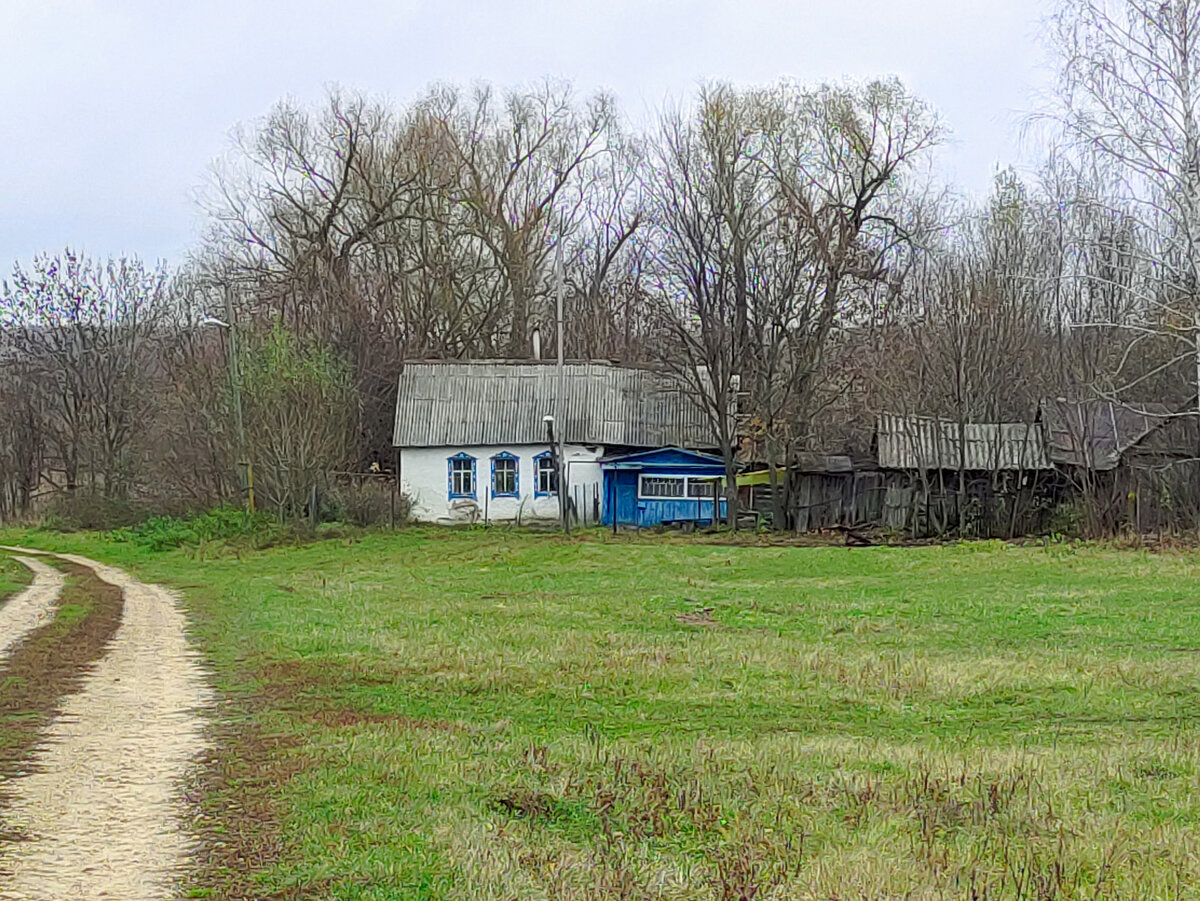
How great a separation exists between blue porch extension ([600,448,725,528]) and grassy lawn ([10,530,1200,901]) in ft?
59.7

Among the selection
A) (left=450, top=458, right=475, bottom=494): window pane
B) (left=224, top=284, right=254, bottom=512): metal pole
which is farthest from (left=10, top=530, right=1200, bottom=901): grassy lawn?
(left=450, top=458, right=475, bottom=494): window pane

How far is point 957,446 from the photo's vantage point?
37.8 metres

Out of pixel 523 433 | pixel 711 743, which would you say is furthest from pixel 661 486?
pixel 711 743

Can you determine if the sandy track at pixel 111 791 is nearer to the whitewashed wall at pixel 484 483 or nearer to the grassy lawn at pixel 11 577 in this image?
the grassy lawn at pixel 11 577

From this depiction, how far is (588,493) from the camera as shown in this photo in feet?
140

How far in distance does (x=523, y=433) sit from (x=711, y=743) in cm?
3401

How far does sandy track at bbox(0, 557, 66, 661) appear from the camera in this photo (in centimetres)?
1766

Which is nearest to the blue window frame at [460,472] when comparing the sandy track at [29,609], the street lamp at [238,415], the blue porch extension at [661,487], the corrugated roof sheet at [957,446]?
the blue porch extension at [661,487]

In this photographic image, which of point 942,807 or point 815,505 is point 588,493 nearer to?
point 815,505

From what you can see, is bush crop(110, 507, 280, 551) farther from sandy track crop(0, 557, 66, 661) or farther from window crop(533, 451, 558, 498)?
window crop(533, 451, 558, 498)

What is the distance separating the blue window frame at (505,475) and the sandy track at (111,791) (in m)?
29.1

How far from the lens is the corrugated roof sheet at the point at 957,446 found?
3747cm

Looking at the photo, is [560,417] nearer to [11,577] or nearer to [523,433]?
[523,433]

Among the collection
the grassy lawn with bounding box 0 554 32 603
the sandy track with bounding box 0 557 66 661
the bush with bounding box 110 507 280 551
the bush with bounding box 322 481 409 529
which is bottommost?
the sandy track with bounding box 0 557 66 661
